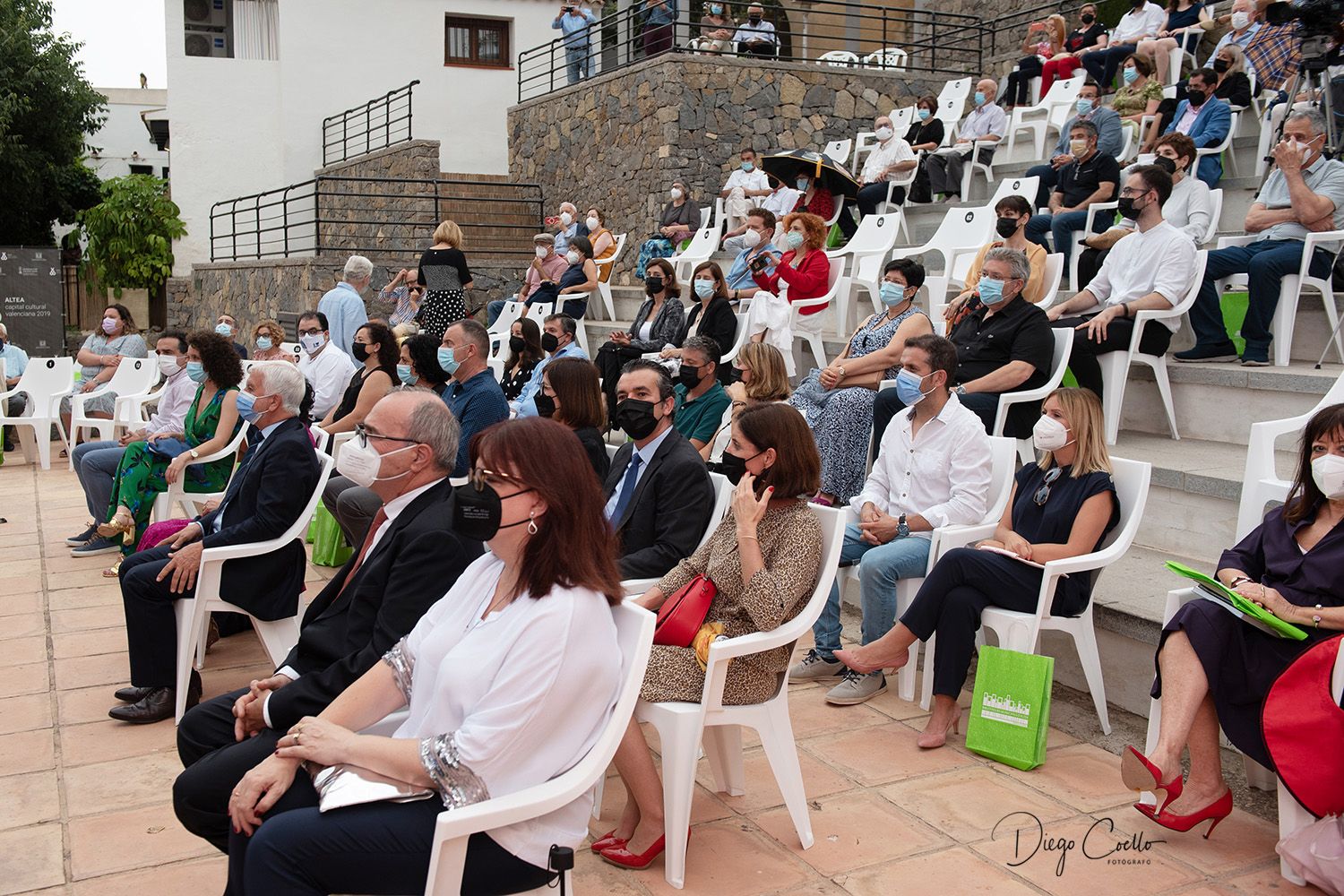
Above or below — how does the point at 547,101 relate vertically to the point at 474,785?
above

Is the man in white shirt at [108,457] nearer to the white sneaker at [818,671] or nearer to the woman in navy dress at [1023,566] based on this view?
the white sneaker at [818,671]

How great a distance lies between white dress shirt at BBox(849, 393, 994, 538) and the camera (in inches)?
161

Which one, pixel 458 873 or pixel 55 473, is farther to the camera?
pixel 55 473

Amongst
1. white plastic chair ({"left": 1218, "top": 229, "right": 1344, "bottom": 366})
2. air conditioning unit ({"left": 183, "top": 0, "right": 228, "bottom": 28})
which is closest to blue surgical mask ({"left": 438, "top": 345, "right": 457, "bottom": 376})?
white plastic chair ({"left": 1218, "top": 229, "right": 1344, "bottom": 366})

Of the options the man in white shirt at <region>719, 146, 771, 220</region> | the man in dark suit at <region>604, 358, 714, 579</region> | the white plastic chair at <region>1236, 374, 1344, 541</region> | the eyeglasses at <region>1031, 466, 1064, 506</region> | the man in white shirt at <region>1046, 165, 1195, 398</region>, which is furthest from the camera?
the man in white shirt at <region>719, 146, 771, 220</region>

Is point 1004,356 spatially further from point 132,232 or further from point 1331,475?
point 132,232

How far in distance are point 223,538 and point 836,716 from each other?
2.19 meters

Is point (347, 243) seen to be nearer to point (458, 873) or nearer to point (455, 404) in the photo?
point (455, 404)

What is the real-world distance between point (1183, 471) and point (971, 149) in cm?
617

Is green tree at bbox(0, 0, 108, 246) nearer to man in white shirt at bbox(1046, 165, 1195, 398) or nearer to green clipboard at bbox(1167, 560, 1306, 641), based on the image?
man in white shirt at bbox(1046, 165, 1195, 398)

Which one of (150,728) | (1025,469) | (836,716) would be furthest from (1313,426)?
(150,728)

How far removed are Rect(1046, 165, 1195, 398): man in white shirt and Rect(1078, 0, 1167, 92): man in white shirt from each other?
5573mm

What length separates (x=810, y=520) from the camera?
3.18 m

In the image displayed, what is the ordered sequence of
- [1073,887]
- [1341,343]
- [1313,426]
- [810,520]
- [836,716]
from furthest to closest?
1. [1341,343]
2. [836,716]
3. [810,520]
4. [1313,426]
5. [1073,887]
